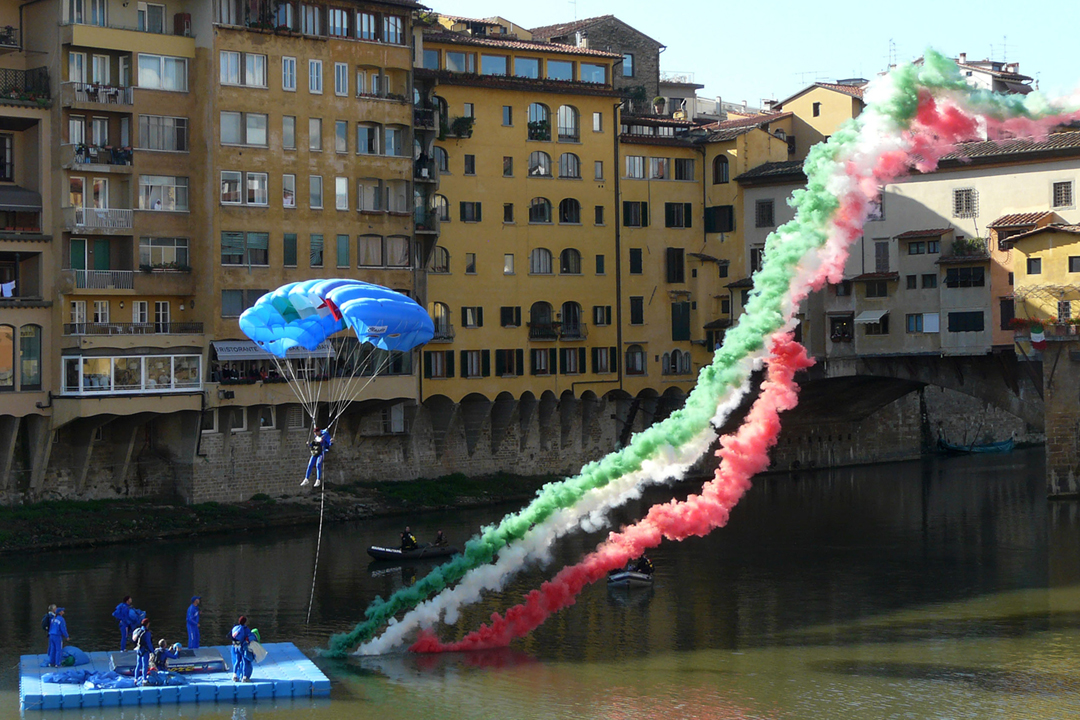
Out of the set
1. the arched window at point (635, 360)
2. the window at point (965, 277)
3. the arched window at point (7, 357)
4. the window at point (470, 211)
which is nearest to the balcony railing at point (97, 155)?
the arched window at point (7, 357)

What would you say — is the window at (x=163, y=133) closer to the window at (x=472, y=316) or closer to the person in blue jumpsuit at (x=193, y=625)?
the window at (x=472, y=316)

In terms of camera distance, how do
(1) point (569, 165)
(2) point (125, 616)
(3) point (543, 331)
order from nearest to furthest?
(2) point (125, 616)
(3) point (543, 331)
(1) point (569, 165)

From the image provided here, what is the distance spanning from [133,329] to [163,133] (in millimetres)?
10203

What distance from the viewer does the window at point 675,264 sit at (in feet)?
331

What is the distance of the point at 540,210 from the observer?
313 feet

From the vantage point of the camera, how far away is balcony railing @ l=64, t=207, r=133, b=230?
7675cm

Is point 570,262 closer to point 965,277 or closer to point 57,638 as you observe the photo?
point 965,277

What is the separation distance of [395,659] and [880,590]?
2298cm

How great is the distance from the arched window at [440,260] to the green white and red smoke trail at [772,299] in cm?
3971

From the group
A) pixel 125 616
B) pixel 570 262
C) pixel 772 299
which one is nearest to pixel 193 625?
pixel 125 616

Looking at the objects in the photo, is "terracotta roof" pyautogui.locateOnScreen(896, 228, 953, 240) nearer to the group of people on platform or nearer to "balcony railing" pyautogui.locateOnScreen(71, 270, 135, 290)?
"balcony railing" pyautogui.locateOnScreen(71, 270, 135, 290)

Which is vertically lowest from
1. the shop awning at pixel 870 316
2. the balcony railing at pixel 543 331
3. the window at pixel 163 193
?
the balcony railing at pixel 543 331

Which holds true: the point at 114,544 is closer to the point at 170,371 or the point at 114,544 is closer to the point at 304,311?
the point at 170,371

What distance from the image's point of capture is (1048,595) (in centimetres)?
6400
